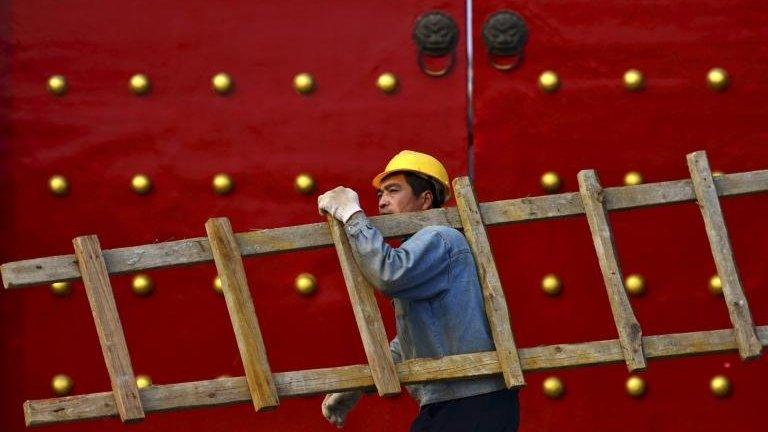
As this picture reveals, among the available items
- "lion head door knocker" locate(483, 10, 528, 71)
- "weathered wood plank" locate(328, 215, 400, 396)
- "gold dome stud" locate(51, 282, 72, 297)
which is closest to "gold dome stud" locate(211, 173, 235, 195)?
"gold dome stud" locate(51, 282, 72, 297)

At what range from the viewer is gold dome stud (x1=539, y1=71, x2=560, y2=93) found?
201 inches

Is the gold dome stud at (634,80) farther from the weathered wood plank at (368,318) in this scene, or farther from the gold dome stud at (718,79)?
the weathered wood plank at (368,318)

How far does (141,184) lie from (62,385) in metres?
0.55

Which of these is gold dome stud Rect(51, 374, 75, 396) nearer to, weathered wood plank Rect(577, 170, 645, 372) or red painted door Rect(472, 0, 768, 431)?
red painted door Rect(472, 0, 768, 431)

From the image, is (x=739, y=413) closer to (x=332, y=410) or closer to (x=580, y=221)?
(x=580, y=221)

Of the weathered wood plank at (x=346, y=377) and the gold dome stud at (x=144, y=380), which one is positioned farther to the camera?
the gold dome stud at (x=144, y=380)

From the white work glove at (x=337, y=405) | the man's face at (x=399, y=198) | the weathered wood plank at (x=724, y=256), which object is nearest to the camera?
the weathered wood plank at (x=724, y=256)

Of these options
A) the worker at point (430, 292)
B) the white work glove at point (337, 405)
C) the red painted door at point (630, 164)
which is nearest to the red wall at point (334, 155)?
Result: the red painted door at point (630, 164)

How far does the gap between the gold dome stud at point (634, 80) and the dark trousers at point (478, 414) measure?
43.6 inches

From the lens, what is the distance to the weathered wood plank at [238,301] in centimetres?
411

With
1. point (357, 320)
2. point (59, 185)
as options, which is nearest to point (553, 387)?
point (357, 320)

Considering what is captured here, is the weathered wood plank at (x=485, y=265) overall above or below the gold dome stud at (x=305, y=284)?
below

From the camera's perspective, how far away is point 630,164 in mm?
5102

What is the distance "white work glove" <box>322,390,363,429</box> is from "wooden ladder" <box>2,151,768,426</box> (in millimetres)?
407
